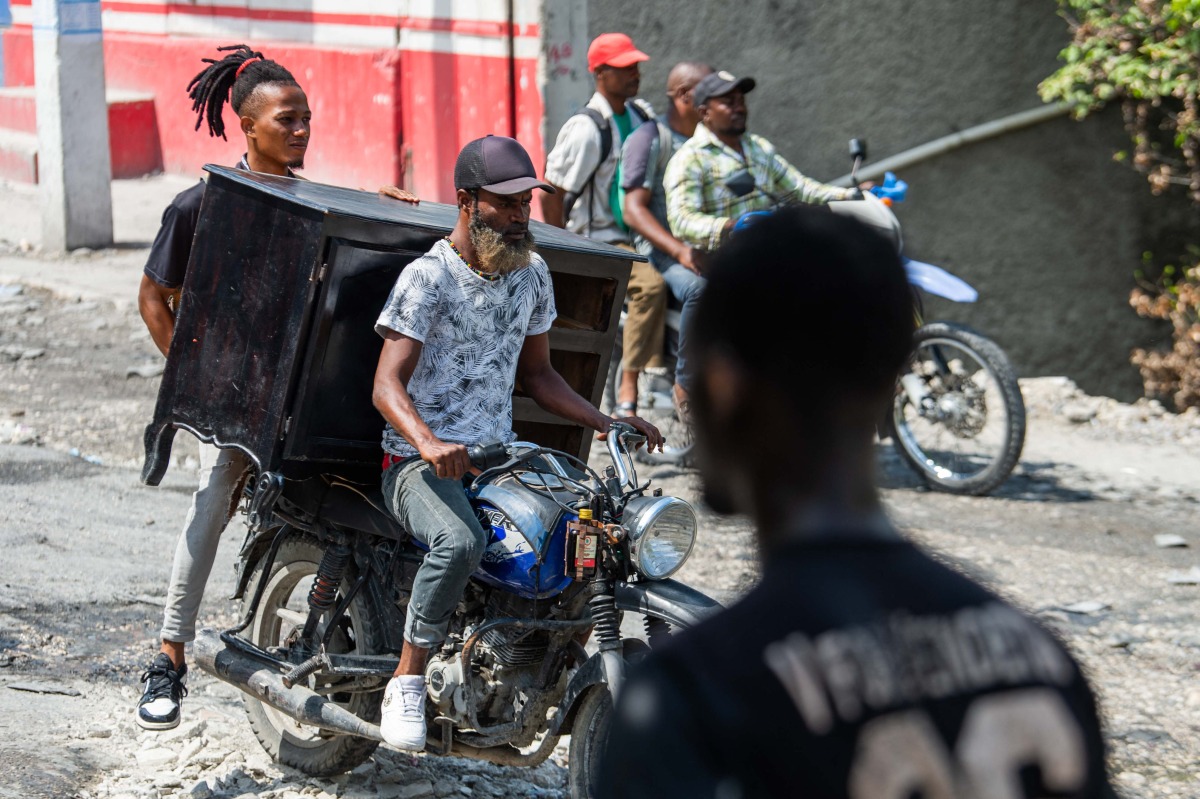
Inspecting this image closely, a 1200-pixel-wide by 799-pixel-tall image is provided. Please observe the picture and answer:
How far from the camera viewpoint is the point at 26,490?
22.2ft

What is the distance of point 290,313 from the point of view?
12.9ft

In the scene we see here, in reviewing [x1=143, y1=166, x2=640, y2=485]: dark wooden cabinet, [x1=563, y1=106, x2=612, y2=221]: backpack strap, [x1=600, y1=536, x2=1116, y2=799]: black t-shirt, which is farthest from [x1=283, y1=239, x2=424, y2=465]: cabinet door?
[x1=563, y1=106, x2=612, y2=221]: backpack strap

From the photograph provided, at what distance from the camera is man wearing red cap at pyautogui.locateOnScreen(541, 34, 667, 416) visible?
7.32m

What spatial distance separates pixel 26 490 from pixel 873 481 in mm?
6057

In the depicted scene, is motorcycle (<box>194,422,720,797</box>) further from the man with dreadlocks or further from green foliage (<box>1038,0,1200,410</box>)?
green foliage (<box>1038,0,1200,410</box>)

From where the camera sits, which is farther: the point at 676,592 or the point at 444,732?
the point at 444,732

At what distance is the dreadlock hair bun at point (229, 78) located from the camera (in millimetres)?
4785

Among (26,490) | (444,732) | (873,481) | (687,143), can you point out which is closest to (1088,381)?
(687,143)

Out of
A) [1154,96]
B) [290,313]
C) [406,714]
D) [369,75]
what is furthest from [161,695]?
[369,75]

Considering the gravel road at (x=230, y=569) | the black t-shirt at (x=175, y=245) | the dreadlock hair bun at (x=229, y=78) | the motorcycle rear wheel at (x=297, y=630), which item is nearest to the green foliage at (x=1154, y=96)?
the gravel road at (x=230, y=569)

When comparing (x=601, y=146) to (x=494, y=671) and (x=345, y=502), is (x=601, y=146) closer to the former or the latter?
(x=345, y=502)

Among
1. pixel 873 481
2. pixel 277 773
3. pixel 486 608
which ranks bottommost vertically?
pixel 277 773

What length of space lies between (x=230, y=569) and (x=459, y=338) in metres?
2.56

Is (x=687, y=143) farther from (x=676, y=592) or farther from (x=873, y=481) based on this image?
(x=873, y=481)
